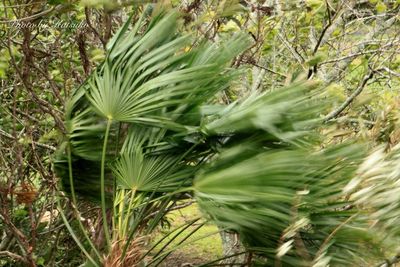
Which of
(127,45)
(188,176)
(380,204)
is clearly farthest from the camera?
A: (127,45)

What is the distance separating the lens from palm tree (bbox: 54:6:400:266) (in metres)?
2.67

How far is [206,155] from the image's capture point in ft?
10.2

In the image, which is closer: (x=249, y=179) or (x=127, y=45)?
(x=249, y=179)

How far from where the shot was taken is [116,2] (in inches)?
150

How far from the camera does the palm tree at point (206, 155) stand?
267 cm

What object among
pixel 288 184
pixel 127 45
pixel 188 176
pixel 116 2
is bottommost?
pixel 288 184

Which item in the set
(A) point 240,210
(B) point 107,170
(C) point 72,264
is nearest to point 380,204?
(A) point 240,210

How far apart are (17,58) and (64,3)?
3.47ft

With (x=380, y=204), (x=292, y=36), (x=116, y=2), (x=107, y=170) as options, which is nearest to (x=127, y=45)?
(x=116, y=2)

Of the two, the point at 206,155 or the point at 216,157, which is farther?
the point at 206,155

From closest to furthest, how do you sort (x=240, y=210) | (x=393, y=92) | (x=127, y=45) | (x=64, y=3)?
(x=240, y=210) < (x=127, y=45) < (x=64, y=3) < (x=393, y=92)

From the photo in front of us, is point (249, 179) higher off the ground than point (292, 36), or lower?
lower

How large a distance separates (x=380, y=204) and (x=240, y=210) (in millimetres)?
608

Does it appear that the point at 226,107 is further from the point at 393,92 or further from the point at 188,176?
the point at 393,92
